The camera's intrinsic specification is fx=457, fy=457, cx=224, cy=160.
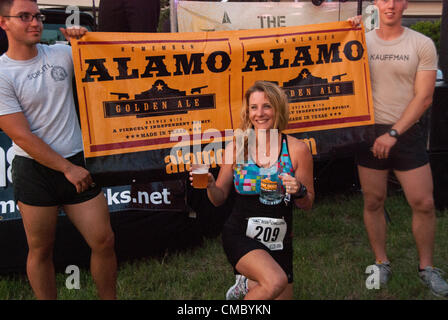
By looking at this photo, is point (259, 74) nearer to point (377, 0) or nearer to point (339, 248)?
point (377, 0)

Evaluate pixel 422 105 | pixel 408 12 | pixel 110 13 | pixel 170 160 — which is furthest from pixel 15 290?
pixel 408 12

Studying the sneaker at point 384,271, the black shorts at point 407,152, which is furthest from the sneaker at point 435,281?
the black shorts at point 407,152

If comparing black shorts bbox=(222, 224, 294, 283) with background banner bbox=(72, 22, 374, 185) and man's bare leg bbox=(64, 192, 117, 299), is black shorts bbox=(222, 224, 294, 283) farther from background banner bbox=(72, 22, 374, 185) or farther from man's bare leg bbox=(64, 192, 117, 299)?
background banner bbox=(72, 22, 374, 185)

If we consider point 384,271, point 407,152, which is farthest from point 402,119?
point 384,271

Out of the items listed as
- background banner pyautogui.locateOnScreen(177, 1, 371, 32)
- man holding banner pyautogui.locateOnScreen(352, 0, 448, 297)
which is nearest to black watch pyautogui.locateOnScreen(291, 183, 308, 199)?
man holding banner pyautogui.locateOnScreen(352, 0, 448, 297)

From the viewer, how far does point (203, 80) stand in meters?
3.75

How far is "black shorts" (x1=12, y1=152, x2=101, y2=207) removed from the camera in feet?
9.73

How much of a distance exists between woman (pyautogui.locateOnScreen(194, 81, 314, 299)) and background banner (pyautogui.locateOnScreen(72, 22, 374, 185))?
0.72m

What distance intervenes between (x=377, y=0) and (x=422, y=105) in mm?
911

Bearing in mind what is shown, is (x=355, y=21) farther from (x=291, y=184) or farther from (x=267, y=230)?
(x=267, y=230)

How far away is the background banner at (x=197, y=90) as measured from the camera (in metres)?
3.49

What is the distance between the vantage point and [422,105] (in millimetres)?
3578

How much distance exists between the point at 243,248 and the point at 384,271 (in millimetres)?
1688

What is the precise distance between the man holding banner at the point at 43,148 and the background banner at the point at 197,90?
11.9 inches
